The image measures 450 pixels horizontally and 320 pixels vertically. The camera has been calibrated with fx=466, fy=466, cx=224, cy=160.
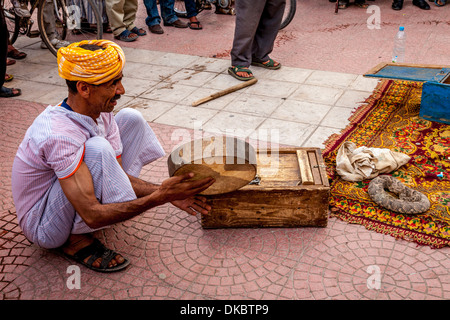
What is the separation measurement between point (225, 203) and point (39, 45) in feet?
16.2

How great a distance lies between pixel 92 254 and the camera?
103 inches

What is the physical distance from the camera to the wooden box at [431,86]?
12.7ft

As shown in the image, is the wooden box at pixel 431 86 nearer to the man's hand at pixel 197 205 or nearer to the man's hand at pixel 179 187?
the man's hand at pixel 197 205

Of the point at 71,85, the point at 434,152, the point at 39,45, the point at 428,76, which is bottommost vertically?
the point at 39,45

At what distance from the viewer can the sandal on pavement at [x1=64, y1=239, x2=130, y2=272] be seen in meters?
2.56

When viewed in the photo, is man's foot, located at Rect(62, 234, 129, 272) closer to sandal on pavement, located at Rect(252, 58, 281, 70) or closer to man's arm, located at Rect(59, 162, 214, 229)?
man's arm, located at Rect(59, 162, 214, 229)

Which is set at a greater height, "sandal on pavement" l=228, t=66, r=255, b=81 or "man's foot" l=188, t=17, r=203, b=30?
"sandal on pavement" l=228, t=66, r=255, b=81

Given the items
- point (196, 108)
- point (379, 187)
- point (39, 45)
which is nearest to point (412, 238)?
point (379, 187)

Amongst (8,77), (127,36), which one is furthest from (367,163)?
(127,36)

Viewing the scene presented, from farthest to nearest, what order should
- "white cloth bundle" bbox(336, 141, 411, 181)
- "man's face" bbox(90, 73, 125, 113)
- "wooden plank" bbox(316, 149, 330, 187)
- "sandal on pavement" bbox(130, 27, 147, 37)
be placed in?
"sandal on pavement" bbox(130, 27, 147, 37), "white cloth bundle" bbox(336, 141, 411, 181), "wooden plank" bbox(316, 149, 330, 187), "man's face" bbox(90, 73, 125, 113)

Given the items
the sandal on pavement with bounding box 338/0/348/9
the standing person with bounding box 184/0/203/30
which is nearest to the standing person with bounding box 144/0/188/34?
the standing person with bounding box 184/0/203/30

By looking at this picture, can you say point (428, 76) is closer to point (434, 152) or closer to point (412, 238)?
point (434, 152)

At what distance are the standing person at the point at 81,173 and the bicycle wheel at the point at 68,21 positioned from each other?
3.70 m

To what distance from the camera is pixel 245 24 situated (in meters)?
5.00
